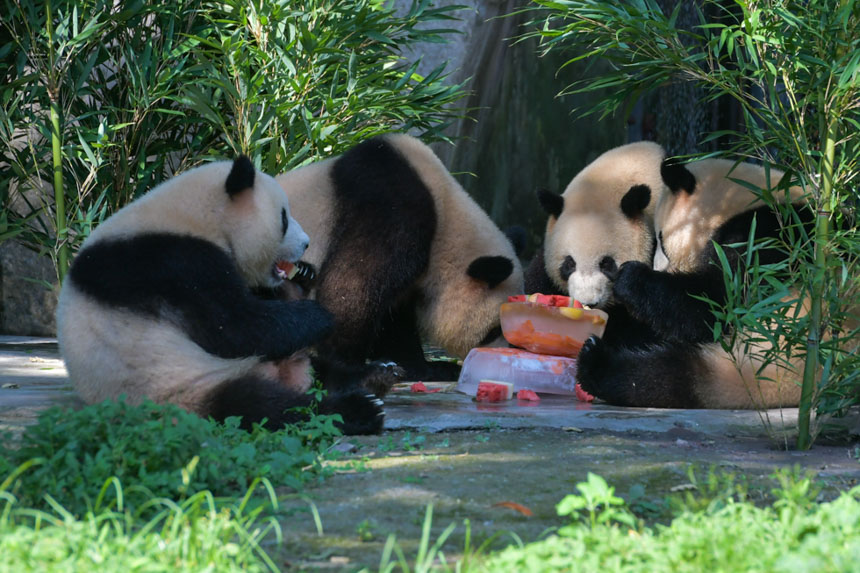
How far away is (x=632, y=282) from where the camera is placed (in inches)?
196

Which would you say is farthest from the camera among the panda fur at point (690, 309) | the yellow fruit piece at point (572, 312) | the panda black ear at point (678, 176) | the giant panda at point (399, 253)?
the giant panda at point (399, 253)

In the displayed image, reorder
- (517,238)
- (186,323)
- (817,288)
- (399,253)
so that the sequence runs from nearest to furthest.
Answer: (817,288), (186,323), (399,253), (517,238)

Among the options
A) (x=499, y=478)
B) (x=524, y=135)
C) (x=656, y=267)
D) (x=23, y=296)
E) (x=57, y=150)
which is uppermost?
(x=524, y=135)

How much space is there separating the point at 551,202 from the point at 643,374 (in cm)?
169

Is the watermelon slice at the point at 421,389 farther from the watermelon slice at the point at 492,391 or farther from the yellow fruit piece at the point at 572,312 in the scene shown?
the yellow fruit piece at the point at 572,312

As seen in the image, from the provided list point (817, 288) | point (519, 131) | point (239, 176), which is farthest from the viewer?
point (519, 131)

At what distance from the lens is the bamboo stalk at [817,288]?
3.62 metres

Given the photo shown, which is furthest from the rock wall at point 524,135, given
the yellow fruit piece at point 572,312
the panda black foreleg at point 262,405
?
the panda black foreleg at point 262,405

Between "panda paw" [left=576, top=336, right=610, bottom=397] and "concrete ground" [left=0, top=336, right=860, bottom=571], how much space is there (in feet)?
0.43

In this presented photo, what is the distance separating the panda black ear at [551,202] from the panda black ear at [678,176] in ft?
3.08

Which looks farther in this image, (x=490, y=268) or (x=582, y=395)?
(x=490, y=268)

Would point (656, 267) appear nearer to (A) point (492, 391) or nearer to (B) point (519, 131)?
(A) point (492, 391)

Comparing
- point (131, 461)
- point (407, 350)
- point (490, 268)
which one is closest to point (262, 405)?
point (131, 461)

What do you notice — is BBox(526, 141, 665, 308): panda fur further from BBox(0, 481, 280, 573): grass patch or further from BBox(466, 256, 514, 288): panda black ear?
BBox(0, 481, 280, 573): grass patch
